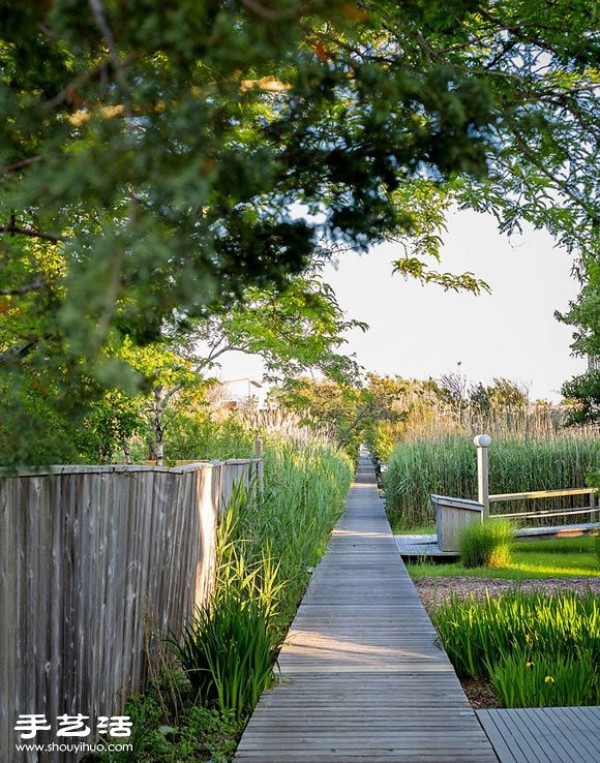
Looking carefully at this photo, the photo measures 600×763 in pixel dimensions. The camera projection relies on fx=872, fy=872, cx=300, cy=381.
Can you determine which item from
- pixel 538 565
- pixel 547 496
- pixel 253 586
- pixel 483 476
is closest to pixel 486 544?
pixel 538 565

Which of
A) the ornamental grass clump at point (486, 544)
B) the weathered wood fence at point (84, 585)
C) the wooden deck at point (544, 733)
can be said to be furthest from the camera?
the ornamental grass clump at point (486, 544)

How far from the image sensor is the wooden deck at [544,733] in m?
3.59

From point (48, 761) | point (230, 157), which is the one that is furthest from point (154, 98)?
point (48, 761)

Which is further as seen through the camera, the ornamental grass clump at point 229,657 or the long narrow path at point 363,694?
the ornamental grass clump at point 229,657

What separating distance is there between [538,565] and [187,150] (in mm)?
10151

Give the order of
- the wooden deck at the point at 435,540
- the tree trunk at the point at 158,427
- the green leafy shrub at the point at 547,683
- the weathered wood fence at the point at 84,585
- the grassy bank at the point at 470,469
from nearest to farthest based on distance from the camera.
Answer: the weathered wood fence at the point at 84,585 < the green leafy shrub at the point at 547,683 < the tree trunk at the point at 158,427 < the wooden deck at the point at 435,540 < the grassy bank at the point at 470,469

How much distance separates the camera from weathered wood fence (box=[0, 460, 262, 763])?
305 centimetres

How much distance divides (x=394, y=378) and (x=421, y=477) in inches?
730

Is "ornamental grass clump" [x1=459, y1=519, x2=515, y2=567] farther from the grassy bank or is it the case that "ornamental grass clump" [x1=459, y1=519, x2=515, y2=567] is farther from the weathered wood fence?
the weathered wood fence

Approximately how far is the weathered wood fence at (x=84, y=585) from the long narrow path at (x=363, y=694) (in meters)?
0.72

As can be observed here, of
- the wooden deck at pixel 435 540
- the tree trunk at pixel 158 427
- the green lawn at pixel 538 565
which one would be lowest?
the green lawn at pixel 538 565

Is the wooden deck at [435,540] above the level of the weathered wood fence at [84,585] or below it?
below

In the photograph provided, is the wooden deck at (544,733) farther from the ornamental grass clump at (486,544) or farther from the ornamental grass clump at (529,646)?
the ornamental grass clump at (486,544)

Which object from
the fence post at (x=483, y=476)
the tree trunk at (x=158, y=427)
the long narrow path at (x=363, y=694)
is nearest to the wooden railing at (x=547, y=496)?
the fence post at (x=483, y=476)
